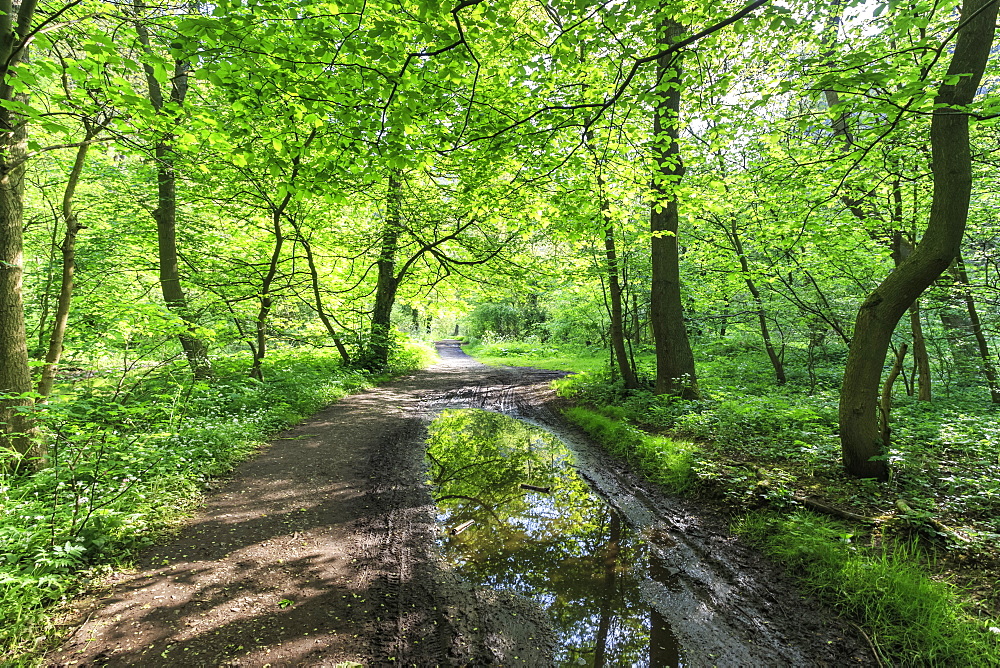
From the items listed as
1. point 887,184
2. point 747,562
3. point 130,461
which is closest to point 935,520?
point 747,562

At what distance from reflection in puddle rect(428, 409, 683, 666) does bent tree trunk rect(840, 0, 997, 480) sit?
307 centimetres

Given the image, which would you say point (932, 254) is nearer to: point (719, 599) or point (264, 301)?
point (719, 599)

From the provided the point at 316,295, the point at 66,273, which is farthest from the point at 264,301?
the point at 66,273

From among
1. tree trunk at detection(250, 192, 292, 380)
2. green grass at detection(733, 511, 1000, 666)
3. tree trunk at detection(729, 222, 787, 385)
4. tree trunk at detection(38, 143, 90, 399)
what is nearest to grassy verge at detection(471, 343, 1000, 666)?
green grass at detection(733, 511, 1000, 666)

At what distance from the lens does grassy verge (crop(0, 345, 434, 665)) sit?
2.99 meters

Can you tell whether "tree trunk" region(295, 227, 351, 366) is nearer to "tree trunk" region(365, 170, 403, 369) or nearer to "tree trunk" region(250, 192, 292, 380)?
"tree trunk" region(250, 192, 292, 380)

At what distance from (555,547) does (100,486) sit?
15.6 ft

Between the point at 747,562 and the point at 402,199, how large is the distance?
12.7m

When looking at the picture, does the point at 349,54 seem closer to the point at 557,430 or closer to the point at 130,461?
the point at 130,461

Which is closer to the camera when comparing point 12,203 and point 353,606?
point 353,606

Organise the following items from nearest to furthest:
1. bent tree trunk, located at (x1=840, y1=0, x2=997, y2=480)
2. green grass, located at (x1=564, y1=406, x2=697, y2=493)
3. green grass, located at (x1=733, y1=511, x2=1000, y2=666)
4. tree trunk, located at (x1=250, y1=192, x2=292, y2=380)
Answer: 1. green grass, located at (x1=733, y1=511, x2=1000, y2=666)
2. bent tree trunk, located at (x1=840, y1=0, x2=997, y2=480)
3. green grass, located at (x1=564, y1=406, x2=697, y2=493)
4. tree trunk, located at (x1=250, y1=192, x2=292, y2=380)

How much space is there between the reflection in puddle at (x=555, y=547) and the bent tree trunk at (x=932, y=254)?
307 centimetres

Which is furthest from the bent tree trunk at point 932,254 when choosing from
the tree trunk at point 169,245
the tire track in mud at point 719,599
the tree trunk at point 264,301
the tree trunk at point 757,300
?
the tree trunk at point 169,245

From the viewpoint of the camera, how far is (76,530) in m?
3.58
